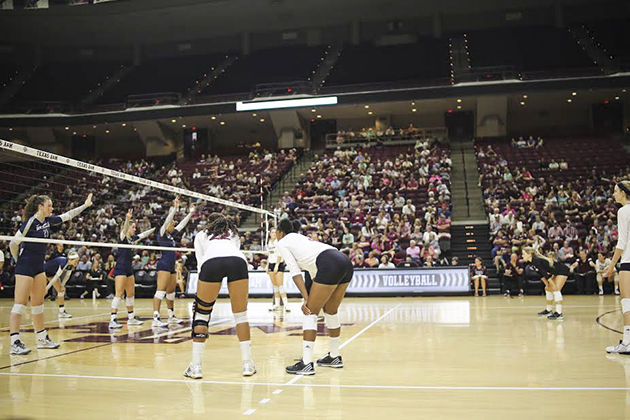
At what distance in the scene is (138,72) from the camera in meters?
33.8

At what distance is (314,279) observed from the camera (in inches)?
228

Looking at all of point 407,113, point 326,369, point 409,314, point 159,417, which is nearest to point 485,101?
point 407,113

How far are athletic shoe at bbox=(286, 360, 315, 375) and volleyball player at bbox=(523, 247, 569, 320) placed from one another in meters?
6.57

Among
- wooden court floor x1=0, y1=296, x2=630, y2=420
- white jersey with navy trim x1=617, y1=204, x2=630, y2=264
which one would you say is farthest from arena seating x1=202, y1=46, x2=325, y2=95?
white jersey with navy trim x1=617, y1=204, x2=630, y2=264

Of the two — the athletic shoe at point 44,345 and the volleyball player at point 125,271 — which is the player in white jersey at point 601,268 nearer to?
the volleyball player at point 125,271

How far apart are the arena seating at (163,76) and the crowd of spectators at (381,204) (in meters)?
10.8

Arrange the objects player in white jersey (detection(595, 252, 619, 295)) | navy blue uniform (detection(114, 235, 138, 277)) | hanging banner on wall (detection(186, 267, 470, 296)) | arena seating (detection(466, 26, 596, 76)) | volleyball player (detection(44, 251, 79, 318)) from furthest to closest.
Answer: arena seating (detection(466, 26, 596, 76))
hanging banner on wall (detection(186, 267, 470, 296))
player in white jersey (detection(595, 252, 619, 295))
volleyball player (detection(44, 251, 79, 318))
navy blue uniform (detection(114, 235, 138, 277))

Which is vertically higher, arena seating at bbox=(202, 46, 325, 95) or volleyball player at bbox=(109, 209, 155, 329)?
arena seating at bbox=(202, 46, 325, 95)

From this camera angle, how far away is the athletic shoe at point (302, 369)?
18.4ft

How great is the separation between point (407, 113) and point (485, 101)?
471 cm

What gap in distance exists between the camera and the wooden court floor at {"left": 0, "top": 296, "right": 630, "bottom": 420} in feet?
14.2

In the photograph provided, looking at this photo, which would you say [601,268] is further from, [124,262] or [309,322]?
[309,322]

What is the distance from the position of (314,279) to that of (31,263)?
407 cm

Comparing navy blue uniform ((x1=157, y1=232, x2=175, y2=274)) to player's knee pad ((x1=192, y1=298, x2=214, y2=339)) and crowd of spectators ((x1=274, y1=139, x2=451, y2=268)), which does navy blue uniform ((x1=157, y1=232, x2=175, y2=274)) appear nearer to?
player's knee pad ((x1=192, y1=298, x2=214, y2=339))
